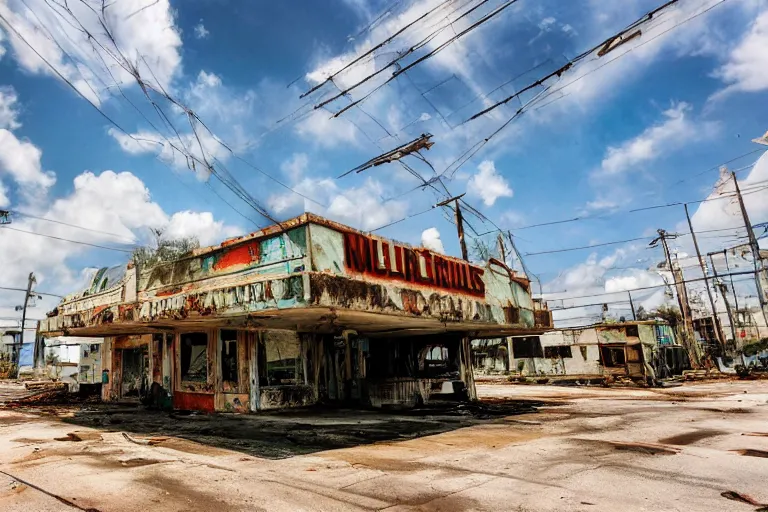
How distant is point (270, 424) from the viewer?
37.3 ft

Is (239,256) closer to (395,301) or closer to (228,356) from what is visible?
(395,301)

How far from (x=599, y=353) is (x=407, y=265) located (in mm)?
25629

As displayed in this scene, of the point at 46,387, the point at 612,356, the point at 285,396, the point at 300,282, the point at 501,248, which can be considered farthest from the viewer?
the point at 612,356

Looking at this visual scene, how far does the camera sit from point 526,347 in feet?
119

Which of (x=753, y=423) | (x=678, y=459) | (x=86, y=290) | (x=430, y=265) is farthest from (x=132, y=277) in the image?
(x=753, y=423)

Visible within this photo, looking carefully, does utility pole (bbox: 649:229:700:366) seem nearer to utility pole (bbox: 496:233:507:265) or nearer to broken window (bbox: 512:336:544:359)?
broken window (bbox: 512:336:544:359)

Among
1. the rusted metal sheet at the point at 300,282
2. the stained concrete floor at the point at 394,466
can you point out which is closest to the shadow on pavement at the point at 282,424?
the stained concrete floor at the point at 394,466

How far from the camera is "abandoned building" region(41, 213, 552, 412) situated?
31.6ft

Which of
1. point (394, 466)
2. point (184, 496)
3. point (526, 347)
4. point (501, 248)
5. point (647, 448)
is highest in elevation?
point (501, 248)

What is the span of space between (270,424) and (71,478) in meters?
5.80

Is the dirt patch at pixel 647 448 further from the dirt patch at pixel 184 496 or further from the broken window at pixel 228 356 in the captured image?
the broken window at pixel 228 356

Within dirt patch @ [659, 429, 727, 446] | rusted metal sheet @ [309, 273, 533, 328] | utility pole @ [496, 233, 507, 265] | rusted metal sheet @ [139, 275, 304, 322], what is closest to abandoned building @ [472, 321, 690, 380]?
utility pole @ [496, 233, 507, 265]

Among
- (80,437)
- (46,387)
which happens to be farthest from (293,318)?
(46,387)

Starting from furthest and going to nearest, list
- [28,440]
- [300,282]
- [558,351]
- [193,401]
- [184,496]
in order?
→ [558,351] → [193,401] → [28,440] → [300,282] → [184,496]
